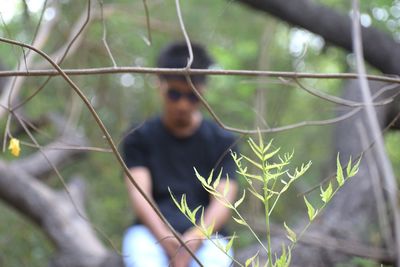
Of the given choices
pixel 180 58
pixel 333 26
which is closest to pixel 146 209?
pixel 180 58

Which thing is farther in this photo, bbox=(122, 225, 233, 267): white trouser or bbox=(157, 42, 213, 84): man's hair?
bbox=(157, 42, 213, 84): man's hair

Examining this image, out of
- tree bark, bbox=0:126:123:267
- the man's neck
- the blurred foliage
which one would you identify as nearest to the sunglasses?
the man's neck

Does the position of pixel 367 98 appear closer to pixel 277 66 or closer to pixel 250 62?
pixel 250 62

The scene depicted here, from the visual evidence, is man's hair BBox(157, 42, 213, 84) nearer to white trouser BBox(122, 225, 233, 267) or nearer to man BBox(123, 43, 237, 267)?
man BBox(123, 43, 237, 267)

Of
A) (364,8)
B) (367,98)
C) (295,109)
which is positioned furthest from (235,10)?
(367,98)

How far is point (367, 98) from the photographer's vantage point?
84cm

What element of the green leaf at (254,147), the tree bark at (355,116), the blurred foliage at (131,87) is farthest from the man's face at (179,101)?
the green leaf at (254,147)

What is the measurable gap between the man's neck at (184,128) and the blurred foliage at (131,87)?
31.0 inches

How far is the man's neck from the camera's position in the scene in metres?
3.01

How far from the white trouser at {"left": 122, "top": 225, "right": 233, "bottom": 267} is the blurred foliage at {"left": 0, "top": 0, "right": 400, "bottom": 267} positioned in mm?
1245

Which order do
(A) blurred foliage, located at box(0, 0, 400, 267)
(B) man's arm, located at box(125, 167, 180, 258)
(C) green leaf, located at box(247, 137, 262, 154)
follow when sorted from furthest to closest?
(A) blurred foliage, located at box(0, 0, 400, 267) → (B) man's arm, located at box(125, 167, 180, 258) → (C) green leaf, located at box(247, 137, 262, 154)

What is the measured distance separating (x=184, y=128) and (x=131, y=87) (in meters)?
2.66

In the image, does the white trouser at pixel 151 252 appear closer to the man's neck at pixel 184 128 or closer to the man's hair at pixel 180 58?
the man's neck at pixel 184 128

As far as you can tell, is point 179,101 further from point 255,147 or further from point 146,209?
point 255,147
